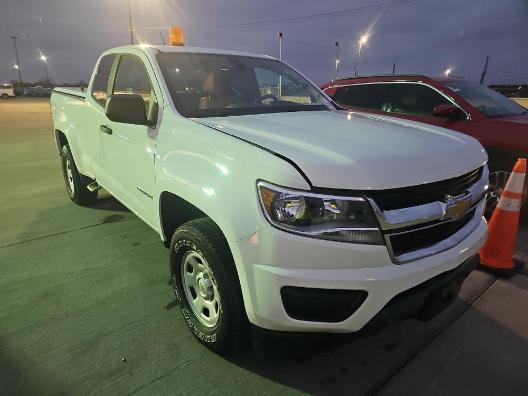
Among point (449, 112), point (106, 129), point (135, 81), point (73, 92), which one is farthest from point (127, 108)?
point (449, 112)

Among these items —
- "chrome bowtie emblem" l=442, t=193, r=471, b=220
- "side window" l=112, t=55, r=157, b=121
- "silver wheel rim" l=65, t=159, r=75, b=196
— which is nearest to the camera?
"chrome bowtie emblem" l=442, t=193, r=471, b=220

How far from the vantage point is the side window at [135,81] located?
107 inches

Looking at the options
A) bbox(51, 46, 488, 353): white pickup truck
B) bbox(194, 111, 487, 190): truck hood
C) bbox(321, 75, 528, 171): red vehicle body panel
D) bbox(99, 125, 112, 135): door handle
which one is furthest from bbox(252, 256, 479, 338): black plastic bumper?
bbox(321, 75, 528, 171): red vehicle body panel

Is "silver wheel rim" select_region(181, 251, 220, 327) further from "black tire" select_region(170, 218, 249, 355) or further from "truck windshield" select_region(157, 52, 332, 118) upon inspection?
"truck windshield" select_region(157, 52, 332, 118)

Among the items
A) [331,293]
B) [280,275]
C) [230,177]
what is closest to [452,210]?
[331,293]

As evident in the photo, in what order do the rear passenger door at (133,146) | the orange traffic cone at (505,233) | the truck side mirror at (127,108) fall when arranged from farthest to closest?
the orange traffic cone at (505,233) → the rear passenger door at (133,146) → the truck side mirror at (127,108)

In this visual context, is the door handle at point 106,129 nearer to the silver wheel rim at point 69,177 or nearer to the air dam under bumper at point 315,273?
the silver wheel rim at point 69,177

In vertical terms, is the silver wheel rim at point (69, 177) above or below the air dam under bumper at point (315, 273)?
below

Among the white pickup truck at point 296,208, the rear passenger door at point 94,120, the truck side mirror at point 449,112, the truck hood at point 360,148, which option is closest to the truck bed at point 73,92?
the rear passenger door at point 94,120

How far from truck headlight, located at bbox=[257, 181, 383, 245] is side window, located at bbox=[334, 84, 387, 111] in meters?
4.13

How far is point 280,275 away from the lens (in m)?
1.62

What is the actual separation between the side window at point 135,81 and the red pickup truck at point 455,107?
3.36m

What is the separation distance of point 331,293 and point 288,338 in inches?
12.5

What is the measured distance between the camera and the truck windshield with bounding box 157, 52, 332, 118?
265 cm
